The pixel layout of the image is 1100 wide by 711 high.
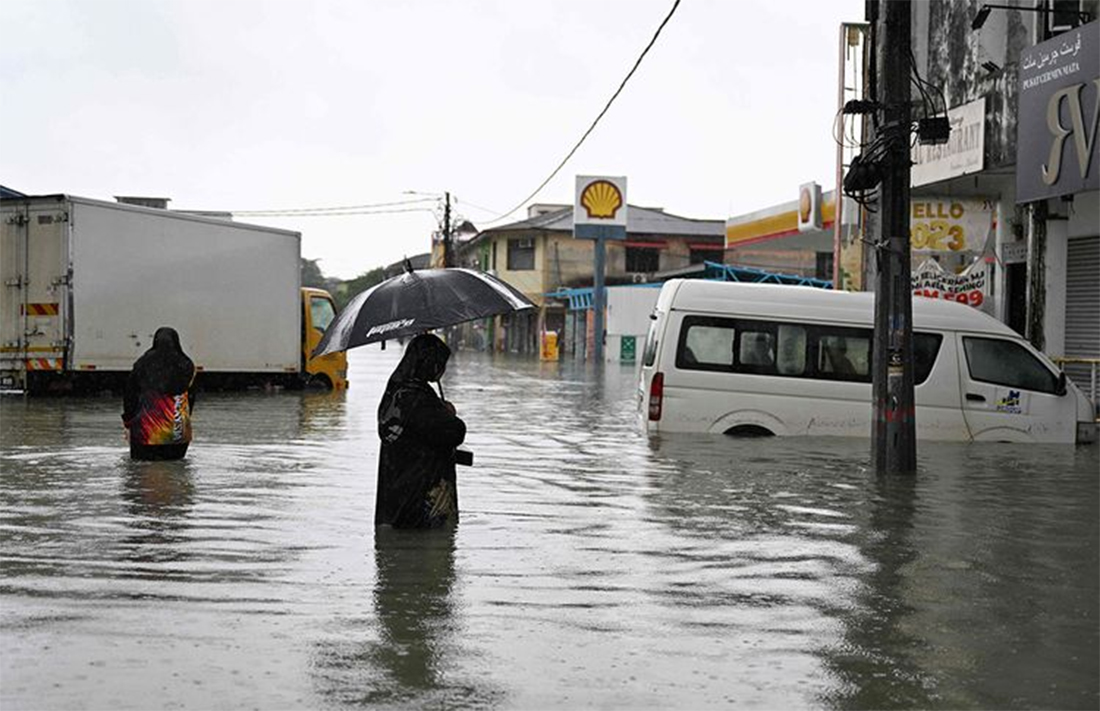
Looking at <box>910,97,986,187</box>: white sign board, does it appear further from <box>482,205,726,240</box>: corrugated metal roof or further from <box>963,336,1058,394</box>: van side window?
<box>482,205,726,240</box>: corrugated metal roof

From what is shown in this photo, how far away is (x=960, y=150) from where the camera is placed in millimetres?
22094

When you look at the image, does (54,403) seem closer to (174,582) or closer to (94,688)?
(174,582)

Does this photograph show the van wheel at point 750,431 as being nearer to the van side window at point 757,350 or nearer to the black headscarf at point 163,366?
the van side window at point 757,350

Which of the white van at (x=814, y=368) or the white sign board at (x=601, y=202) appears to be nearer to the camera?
the white van at (x=814, y=368)

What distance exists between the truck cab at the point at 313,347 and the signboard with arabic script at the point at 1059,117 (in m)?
15.2

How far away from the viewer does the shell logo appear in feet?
216

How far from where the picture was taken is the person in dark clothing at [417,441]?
8883mm

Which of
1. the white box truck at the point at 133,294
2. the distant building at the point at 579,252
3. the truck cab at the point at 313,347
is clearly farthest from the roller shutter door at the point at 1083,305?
the distant building at the point at 579,252

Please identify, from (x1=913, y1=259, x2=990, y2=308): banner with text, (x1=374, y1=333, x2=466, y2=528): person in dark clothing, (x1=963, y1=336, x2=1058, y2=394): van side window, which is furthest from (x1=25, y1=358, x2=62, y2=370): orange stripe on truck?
(x1=374, y1=333, x2=466, y2=528): person in dark clothing

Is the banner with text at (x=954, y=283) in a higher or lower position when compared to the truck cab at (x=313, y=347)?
higher

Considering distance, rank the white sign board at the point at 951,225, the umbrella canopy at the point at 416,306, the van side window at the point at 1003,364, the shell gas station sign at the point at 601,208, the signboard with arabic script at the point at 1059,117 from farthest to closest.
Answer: the shell gas station sign at the point at 601,208, the white sign board at the point at 951,225, the signboard with arabic script at the point at 1059,117, the van side window at the point at 1003,364, the umbrella canopy at the point at 416,306

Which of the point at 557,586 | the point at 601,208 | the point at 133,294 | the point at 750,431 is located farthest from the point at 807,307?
the point at 601,208

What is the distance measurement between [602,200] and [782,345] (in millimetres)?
49783

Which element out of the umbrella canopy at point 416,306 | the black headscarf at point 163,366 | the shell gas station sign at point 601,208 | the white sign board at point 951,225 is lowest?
the black headscarf at point 163,366
